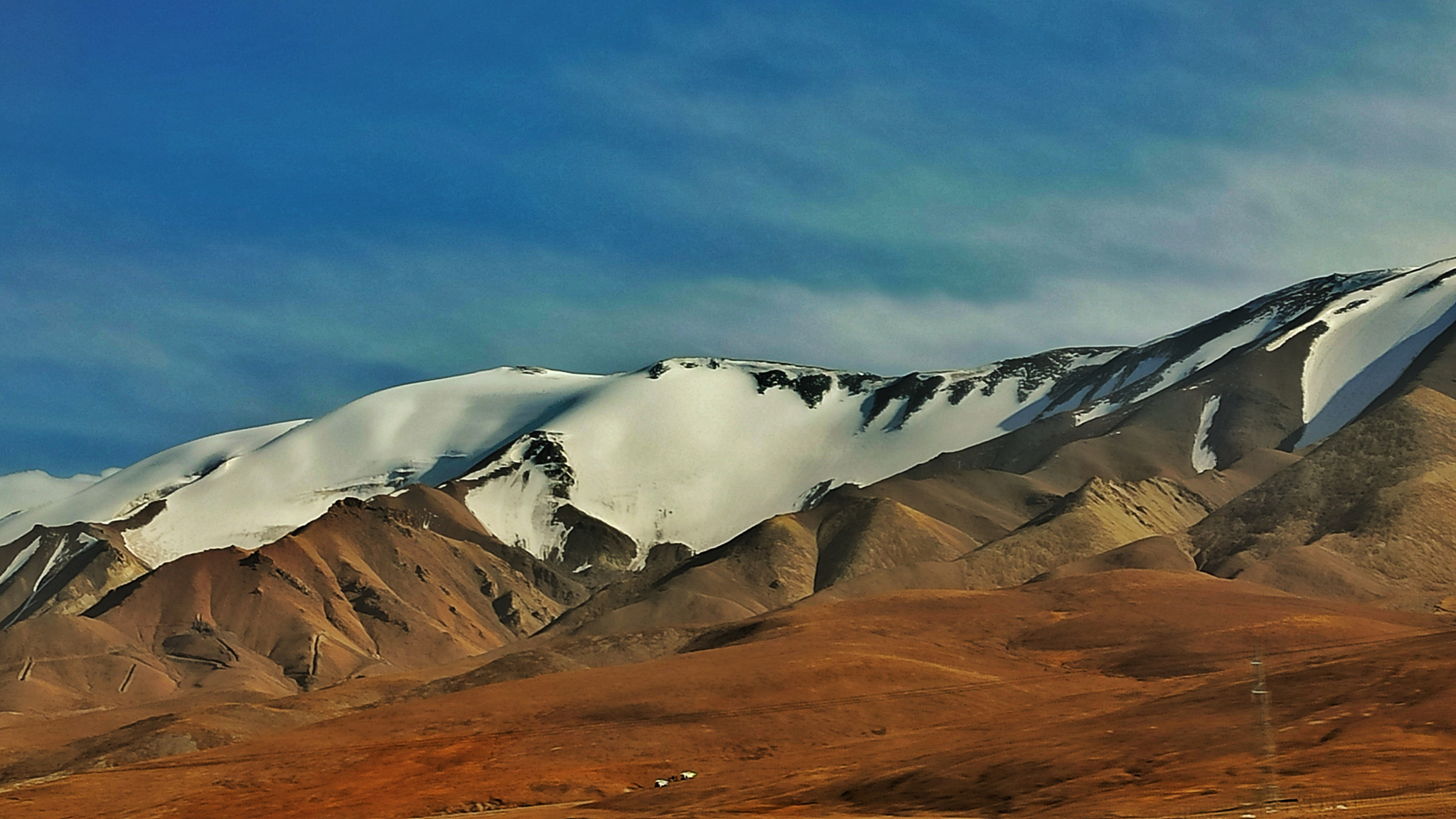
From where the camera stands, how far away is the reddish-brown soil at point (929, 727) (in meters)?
42.3

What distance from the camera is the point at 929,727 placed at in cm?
6688

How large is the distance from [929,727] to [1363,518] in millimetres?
70340

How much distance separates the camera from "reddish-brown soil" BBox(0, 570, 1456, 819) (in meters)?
42.3

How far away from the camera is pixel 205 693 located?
144500mm

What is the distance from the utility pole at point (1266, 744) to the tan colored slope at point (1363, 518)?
216 ft

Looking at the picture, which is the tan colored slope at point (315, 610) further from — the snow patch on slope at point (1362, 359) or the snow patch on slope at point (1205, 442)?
the snow patch on slope at point (1362, 359)

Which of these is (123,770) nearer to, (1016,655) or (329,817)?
(329,817)

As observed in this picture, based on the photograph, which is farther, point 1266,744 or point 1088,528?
point 1088,528

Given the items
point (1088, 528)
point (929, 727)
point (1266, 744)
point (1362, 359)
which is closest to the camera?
point (1266, 744)

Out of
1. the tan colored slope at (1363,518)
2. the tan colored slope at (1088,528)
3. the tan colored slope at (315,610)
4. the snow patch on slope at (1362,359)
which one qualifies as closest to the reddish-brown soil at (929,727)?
the tan colored slope at (1363,518)

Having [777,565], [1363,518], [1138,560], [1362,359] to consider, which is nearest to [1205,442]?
[1362,359]

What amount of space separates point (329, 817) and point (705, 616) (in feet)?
299

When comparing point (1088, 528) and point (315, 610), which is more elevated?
point (315, 610)

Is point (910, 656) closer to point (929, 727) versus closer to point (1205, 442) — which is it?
point (929, 727)
